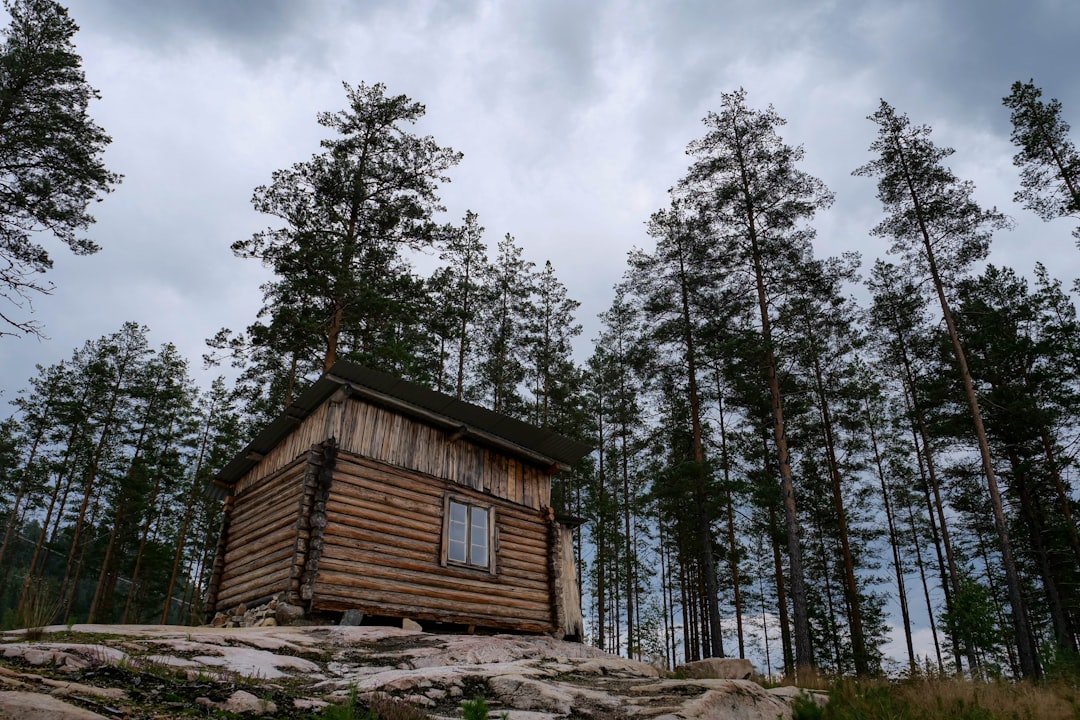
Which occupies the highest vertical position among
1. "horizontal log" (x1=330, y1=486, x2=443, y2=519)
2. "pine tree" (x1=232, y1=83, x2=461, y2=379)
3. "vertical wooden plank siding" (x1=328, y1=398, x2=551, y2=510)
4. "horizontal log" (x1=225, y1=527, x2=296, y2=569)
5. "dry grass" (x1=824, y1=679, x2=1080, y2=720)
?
"pine tree" (x1=232, y1=83, x2=461, y2=379)

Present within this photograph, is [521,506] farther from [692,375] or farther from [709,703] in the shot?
[709,703]

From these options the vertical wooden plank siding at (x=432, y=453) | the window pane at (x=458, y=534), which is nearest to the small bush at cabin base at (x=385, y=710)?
the vertical wooden plank siding at (x=432, y=453)

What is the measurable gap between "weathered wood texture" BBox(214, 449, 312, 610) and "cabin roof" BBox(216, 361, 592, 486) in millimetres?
938

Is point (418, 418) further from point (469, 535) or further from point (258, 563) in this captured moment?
point (258, 563)

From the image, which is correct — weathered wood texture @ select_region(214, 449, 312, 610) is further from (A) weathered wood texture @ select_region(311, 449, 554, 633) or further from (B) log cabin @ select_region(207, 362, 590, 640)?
(A) weathered wood texture @ select_region(311, 449, 554, 633)

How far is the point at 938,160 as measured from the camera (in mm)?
20672

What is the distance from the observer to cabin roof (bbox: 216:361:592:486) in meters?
13.7

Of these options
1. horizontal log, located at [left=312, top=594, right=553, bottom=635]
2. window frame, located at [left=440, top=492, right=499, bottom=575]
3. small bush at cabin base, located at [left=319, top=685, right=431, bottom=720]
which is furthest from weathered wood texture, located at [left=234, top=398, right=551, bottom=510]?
small bush at cabin base, located at [left=319, top=685, right=431, bottom=720]

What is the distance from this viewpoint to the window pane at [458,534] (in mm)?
14573

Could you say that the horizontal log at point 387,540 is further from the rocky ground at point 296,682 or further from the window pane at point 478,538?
the rocky ground at point 296,682

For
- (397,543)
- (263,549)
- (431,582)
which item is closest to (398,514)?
(397,543)

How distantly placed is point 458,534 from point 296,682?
27.6ft

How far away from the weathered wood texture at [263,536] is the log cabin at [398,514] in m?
0.05

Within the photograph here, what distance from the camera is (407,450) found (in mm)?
14625
